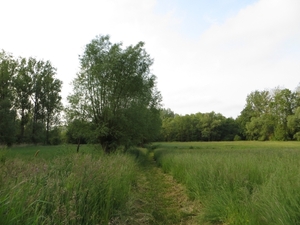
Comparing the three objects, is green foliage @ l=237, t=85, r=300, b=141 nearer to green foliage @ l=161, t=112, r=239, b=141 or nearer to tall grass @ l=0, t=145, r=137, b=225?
green foliage @ l=161, t=112, r=239, b=141

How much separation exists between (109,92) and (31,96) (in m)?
36.0

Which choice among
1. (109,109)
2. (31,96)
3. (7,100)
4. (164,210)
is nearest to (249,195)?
(164,210)

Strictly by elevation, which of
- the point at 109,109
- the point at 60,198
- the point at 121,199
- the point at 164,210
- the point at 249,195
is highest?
the point at 109,109

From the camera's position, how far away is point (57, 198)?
2.92 m

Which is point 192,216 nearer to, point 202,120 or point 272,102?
point 272,102

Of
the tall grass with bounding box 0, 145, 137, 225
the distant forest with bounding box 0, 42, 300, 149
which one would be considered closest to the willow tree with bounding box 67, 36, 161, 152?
the distant forest with bounding box 0, 42, 300, 149

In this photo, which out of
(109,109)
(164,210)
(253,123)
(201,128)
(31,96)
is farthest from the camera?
(201,128)

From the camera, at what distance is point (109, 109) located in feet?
65.0

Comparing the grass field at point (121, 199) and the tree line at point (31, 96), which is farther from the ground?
the tree line at point (31, 96)

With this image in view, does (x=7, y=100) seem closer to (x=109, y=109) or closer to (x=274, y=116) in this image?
(x=109, y=109)

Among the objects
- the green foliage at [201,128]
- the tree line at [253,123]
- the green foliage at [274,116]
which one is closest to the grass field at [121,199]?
the tree line at [253,123]

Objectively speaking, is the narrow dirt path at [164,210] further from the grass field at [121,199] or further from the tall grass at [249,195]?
the tall grass at [249,195]

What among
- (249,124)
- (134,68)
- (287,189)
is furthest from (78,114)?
(249,124)

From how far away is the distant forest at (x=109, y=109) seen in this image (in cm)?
1991
